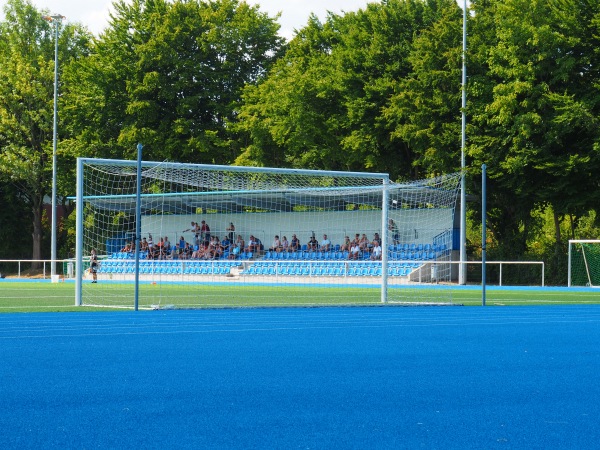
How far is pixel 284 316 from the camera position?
18297 millimetres

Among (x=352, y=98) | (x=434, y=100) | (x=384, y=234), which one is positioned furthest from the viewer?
(x=352, y=98)

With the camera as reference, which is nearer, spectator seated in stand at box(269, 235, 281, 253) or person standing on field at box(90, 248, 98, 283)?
person standing on field at box(90, 248, 98, 283)

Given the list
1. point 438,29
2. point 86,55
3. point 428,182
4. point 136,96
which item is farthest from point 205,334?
point 86,55

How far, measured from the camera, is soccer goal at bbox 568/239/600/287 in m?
37.1

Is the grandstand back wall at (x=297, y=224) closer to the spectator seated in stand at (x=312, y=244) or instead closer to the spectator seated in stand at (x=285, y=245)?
the spectator seated in stand at (x=285, y=245)

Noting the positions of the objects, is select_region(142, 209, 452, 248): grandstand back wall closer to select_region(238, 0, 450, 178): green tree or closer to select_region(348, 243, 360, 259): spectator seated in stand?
select_region(348, 243, 360, 259): spectator seated in stand

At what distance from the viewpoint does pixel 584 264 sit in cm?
3781

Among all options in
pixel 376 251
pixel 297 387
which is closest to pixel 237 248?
pixel 376 251

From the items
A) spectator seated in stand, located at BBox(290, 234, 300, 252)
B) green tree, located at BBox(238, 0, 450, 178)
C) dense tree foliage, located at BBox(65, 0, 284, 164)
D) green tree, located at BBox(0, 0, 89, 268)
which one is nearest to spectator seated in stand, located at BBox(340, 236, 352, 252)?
spectator seated in stand, located at BBox(290, 234, 300, 252)

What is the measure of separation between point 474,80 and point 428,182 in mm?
15372

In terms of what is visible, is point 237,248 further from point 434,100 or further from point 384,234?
point 384,234

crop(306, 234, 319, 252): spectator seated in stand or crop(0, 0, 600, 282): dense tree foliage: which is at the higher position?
crop(0, 0, 600, 282): dense tree foliage

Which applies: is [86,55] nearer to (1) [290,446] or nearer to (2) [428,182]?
(2) [428,182]

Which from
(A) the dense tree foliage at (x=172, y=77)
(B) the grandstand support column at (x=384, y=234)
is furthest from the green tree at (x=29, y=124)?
(B) the grandstand support column at (x=384, y=234)
